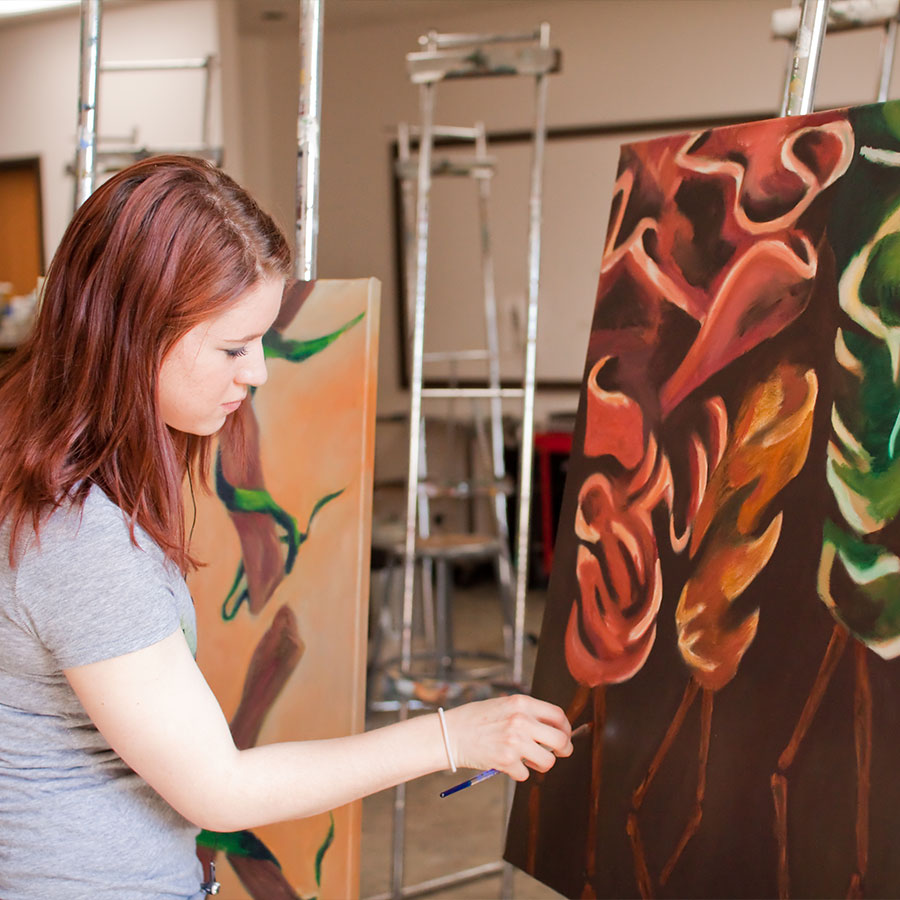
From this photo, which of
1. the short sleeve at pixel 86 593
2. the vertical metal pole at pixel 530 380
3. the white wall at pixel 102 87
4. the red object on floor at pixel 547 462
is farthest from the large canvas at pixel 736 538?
the white wall at pixel 102 87

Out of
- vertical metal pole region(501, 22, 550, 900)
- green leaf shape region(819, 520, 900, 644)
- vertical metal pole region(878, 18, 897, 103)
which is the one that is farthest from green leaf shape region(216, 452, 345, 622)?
vertical metal pole region(878, 18, 897, 103)

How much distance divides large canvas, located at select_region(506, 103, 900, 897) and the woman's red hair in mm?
493

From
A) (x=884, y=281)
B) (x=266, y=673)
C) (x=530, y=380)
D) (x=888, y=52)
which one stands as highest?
(x=888, y=52)

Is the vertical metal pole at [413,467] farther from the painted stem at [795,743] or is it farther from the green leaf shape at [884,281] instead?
the green leaf shape at [884,281]

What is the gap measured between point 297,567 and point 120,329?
0.52m

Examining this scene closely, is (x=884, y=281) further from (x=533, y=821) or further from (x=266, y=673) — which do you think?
(x=266, y=673)

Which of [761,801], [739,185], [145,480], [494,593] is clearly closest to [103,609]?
[145,480]

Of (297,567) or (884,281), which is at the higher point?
(884,281)

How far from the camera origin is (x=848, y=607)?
38.6 inches

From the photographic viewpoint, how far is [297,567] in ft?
4.38

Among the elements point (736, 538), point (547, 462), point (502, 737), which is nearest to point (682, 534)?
point (736, 538)

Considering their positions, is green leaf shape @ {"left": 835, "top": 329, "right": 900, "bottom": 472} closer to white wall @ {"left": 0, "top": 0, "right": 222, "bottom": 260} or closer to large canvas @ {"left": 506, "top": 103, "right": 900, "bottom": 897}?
large canvas @ {"left": 506, "top": 103, "right": 900, "bottom": 897}

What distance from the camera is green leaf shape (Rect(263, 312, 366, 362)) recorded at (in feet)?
4.44

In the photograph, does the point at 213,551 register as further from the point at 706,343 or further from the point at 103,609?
the point at 706,343
